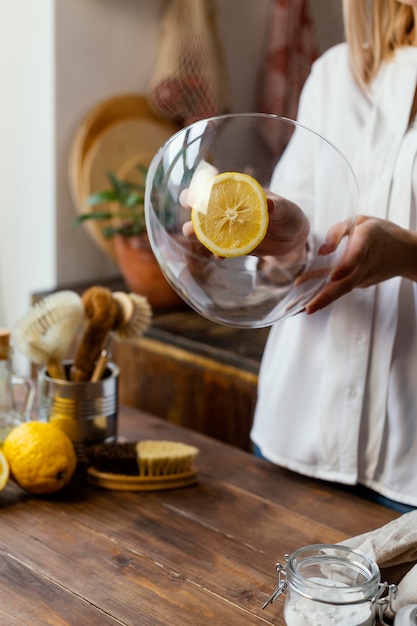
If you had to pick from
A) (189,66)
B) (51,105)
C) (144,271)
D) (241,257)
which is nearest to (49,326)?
(241,257)

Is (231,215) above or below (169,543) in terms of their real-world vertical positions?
above

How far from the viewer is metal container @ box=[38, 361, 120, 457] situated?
112 cm

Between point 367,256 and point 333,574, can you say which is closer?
point 333,574

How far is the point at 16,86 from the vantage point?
7.20 ft

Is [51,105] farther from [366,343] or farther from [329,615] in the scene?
[329,615]

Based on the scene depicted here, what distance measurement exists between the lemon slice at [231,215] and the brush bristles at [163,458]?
357 mm

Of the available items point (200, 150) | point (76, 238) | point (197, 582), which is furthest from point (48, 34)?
point (197, 582)

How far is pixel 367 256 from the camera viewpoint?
946mm

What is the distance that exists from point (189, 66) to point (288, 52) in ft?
1.17

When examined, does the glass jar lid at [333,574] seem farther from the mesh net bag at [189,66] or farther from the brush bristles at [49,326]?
the mesh net bag at [189,66]

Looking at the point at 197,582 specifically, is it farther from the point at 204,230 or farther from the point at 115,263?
the point at 115,263

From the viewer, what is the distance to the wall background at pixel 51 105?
212cm

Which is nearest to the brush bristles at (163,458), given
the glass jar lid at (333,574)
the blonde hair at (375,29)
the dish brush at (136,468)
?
the dish brush at (136,468)

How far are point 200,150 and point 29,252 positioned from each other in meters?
1.46
